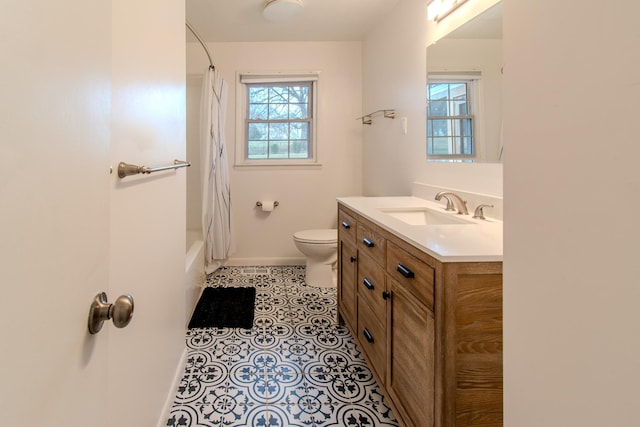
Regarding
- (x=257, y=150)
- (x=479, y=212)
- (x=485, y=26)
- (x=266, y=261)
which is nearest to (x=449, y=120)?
(x=485, y=26)

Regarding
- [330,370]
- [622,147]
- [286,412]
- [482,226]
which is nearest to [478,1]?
[482,226]

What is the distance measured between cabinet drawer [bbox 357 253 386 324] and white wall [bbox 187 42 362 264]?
1911 mm

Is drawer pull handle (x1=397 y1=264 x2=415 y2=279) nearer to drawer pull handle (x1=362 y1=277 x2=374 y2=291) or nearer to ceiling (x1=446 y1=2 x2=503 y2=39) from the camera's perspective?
drawer pull handle (x1=362 y1=277 x2=374 y2=291)

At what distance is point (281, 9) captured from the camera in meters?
2.59

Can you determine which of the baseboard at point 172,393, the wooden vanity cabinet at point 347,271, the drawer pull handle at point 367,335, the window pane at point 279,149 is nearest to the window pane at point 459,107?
the wooden vanity cabinet at point 347,271

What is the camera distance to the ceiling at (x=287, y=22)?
8.68 feet

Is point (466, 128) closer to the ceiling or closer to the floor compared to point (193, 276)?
closer to the ceiling

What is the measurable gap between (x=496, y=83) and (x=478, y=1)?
434 mm

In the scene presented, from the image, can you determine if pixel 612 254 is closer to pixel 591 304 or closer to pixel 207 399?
pixel 591 304

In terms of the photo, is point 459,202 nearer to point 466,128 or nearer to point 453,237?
point 466,128

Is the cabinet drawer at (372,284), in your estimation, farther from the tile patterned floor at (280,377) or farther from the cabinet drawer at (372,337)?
the tile patterned floor at (280,377)

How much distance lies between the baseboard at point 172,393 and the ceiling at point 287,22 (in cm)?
249

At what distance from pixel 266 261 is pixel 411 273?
2644 millimetres

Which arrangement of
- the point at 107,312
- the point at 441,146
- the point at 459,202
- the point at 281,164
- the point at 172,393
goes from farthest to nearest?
the point at 281,164 < the point at 441,146 < the point at 459,202 < the point at 172,393 < the point at 107,312
